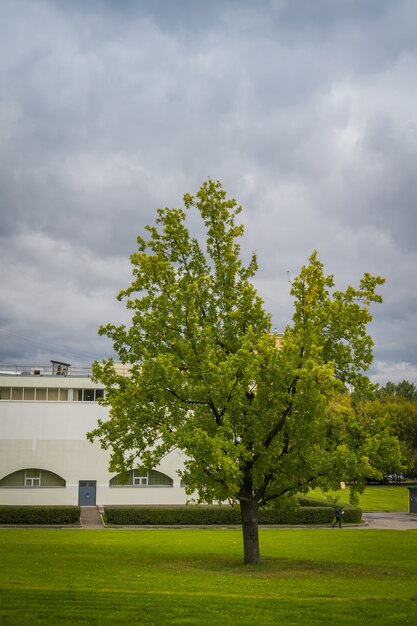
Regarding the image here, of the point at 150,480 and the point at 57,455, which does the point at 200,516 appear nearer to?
the point at 150,480

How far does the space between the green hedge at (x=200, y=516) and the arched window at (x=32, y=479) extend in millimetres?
9002

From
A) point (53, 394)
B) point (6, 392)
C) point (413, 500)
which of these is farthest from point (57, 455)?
point (413, 500)

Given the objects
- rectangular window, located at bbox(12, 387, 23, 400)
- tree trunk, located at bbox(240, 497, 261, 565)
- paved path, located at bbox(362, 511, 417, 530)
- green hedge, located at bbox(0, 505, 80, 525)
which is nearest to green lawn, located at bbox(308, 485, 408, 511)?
paved path, located at bbox(362, 511, 417, 530)

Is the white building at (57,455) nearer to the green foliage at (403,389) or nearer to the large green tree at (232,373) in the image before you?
the large green tree at (232,373)

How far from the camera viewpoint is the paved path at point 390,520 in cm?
4410

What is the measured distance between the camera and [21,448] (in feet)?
168

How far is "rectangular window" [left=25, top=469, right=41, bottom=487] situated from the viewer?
51250 mm

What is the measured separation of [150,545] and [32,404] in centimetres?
2468

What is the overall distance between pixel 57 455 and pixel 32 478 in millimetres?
2558

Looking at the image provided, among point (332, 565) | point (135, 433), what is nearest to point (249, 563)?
point (332, 565)

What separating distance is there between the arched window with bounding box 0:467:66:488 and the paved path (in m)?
23.8

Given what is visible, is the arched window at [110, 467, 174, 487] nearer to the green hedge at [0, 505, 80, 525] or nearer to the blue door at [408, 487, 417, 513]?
the green hedge at [0, 505, 80, 525]

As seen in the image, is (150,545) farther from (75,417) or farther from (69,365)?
(69,365)

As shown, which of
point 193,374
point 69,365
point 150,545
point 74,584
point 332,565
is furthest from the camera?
point 69,365
